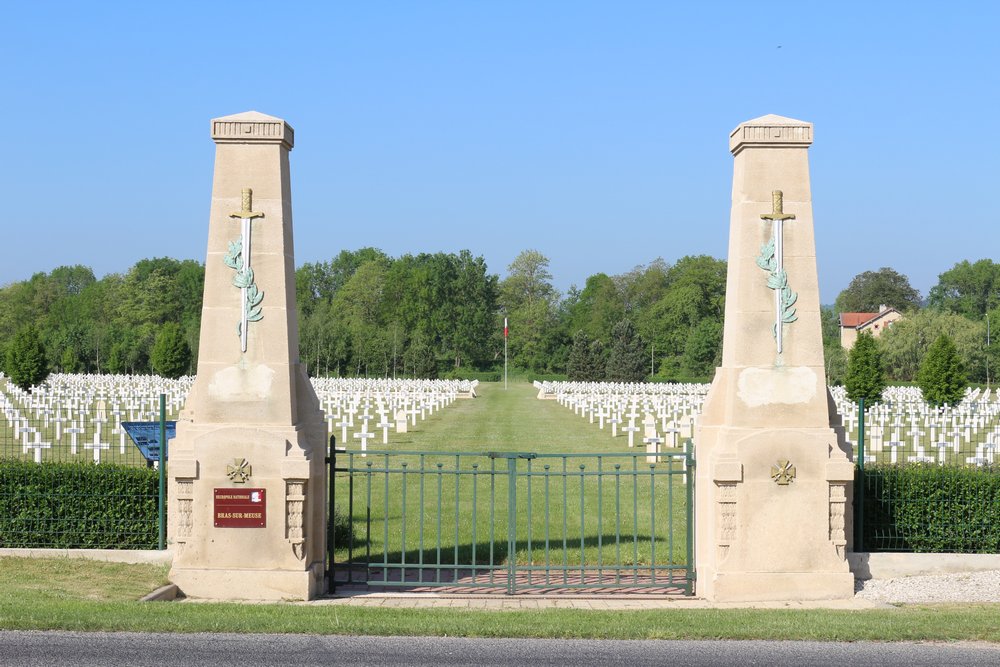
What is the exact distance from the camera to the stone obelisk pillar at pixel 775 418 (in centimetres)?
991

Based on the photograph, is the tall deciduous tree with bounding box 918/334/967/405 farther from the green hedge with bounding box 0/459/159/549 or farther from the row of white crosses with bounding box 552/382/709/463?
the green hedge with bounding box 0/459/159/549

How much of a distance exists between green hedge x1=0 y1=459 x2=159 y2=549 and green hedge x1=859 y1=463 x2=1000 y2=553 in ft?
27.4

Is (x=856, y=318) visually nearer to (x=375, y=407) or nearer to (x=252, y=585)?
(x=375, y=407)

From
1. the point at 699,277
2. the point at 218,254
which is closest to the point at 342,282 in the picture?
the point at 699,277

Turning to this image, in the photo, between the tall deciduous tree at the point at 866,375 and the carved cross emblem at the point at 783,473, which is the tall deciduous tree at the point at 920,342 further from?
the carved cross emblem at the point at 783,473

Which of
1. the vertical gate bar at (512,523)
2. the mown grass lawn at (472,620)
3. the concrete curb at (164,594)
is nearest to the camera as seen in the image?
the mown grass lawn at (472,620)

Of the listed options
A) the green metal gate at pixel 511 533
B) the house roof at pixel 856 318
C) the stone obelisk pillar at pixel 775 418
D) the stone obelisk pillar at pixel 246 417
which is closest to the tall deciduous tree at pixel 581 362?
the house roof at pixel 856 318

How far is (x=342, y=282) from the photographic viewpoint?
4759 inches

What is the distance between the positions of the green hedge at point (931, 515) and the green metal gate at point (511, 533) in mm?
2245

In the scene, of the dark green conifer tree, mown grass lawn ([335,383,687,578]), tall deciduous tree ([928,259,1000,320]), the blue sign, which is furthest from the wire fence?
tall deciduous tree ([928,259,1000,320])

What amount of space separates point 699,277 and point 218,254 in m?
85.2

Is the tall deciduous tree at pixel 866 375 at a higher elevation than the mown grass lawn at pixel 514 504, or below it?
higher

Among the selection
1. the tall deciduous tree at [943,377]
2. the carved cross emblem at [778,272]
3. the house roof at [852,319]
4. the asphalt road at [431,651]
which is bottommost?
the asphalt road at [431,651]

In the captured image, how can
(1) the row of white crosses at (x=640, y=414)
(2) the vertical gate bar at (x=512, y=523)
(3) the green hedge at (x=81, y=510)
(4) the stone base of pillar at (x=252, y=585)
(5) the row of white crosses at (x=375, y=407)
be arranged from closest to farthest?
(4) the stone base of pillar at (x=252, y=585)
(2) the vertical gate bar at (x=512, y=523)
(3) the green hedge at (x=81, y=510)
(1) the row of white crosses at (x=640, y=414)
(5) the row of white crosses at (x=375, y=407)
